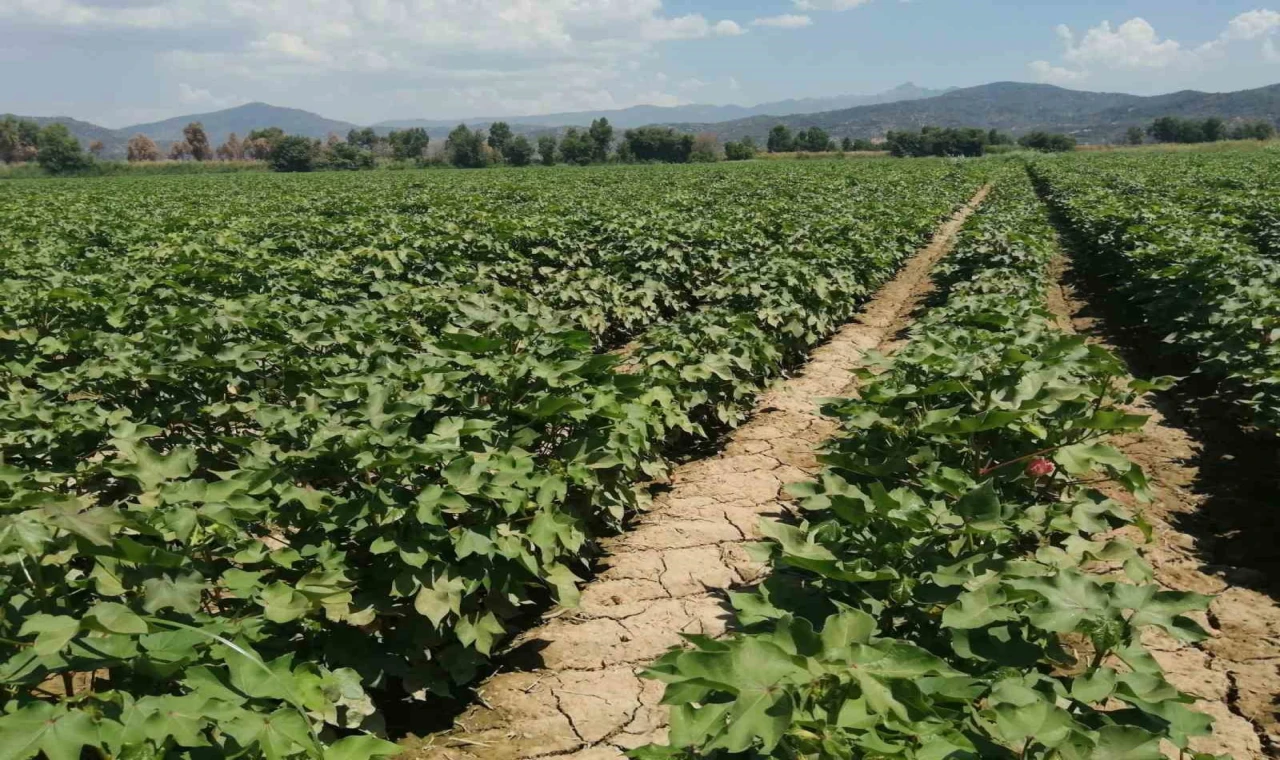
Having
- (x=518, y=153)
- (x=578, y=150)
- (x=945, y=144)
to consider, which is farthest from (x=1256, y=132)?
(x=518, y=153)

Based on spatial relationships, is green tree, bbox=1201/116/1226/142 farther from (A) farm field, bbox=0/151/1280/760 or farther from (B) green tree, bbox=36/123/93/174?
(B) green tree, bbox=36/123/93/174

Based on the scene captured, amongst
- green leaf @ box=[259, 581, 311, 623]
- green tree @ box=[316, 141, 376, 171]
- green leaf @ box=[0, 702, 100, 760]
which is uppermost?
green tree @ box=[316, 141, 376, 171]

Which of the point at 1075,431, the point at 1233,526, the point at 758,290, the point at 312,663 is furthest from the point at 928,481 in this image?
the point at 758,290

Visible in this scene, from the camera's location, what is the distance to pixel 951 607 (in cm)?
212

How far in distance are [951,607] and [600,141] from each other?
103 meters

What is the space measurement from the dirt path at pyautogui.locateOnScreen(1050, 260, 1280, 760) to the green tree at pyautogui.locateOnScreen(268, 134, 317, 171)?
97.9 meters

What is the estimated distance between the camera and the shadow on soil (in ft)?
13.7

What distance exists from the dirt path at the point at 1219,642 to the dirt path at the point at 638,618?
6.22ft

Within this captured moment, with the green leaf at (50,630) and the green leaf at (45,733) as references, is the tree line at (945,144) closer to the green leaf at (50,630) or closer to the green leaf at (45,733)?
the green leaf at (50,630)

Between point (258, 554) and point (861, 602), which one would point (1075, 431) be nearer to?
point (861, 602)

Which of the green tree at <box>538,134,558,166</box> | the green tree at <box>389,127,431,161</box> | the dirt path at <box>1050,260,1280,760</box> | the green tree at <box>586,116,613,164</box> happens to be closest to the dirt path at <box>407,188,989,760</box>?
the dirt path at <box>1050,260,1280,760</box>

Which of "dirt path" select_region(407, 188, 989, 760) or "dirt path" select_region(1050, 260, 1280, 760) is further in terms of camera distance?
"dirt path" select_region(407, 188, 989, 760)

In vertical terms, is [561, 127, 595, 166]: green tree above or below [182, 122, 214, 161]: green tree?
below

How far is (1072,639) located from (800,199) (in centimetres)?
1822
